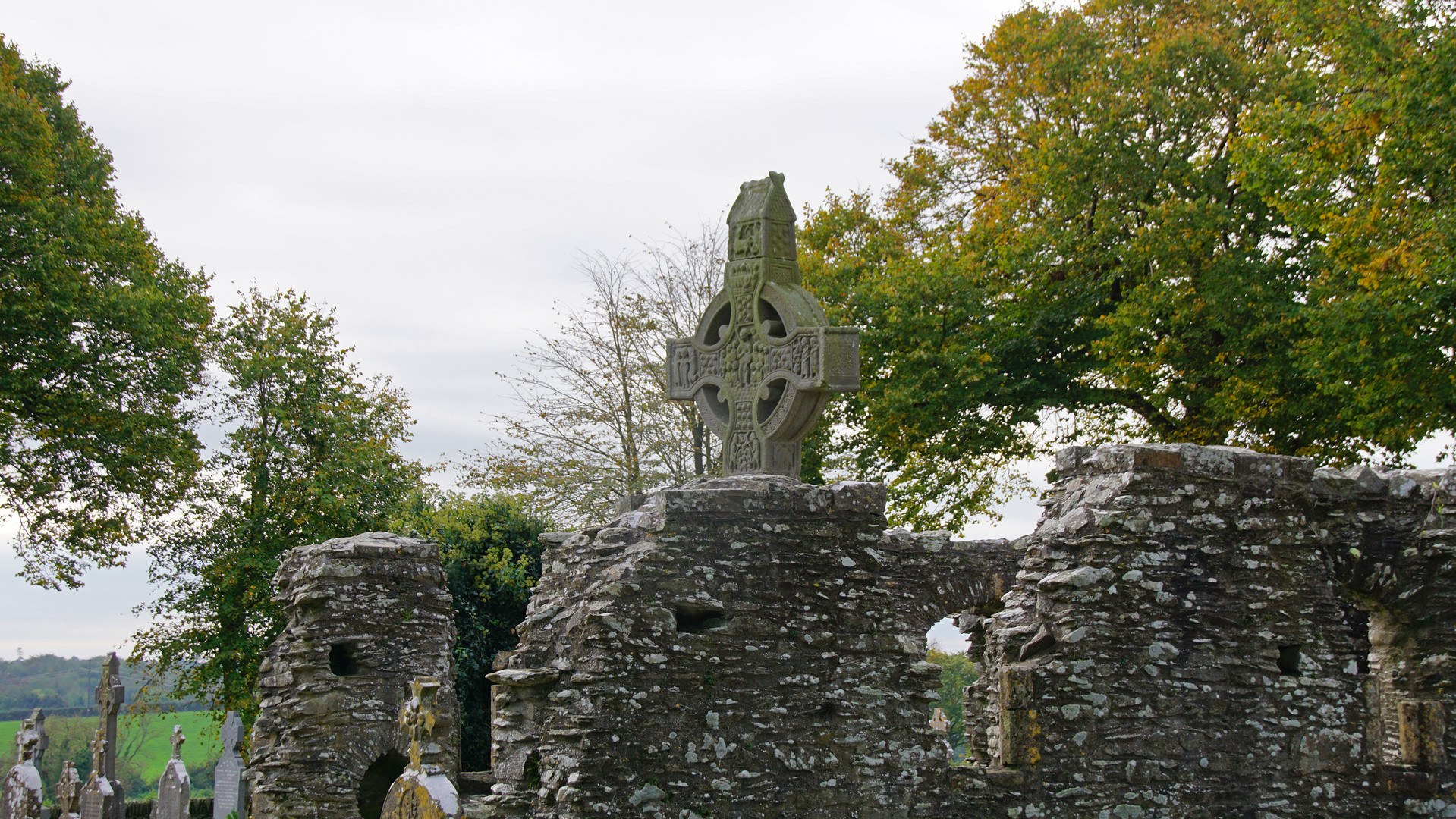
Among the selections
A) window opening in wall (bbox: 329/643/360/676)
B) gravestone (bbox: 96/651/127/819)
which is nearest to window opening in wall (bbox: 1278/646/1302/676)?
window opening in wall (bbox: 329/643/360/676)

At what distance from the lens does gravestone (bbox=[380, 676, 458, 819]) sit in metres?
5.79

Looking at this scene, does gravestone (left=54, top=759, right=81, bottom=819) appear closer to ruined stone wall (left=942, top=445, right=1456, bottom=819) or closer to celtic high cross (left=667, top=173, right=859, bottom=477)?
celtic high cross (left=667, top=173, right=859, bottom=477)

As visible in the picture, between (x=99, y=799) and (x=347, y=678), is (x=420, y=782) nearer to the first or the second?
(x=347, y=678)

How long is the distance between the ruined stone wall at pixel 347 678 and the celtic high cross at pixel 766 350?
9.40 feet

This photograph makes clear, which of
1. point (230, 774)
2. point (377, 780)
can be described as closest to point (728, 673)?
point (377, 780)

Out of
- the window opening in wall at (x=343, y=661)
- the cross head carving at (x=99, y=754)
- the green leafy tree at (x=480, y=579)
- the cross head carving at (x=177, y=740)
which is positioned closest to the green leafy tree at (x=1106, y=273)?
the green leafy tree at (x=480, y=579)

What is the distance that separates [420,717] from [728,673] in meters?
1.68

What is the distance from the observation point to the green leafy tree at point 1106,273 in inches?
625

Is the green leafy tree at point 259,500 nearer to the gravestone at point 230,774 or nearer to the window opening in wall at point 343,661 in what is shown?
the gravestone at point 230,774

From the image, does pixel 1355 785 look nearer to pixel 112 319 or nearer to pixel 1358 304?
pixel 1358 304

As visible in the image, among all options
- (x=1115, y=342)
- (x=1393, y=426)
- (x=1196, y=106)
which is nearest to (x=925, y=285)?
(x=1115, y=342)

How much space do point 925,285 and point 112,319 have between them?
1131 cm

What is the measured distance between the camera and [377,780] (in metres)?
10.0

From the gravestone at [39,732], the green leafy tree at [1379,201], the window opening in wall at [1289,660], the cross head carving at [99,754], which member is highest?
the green leafy tree at [1379,201]
